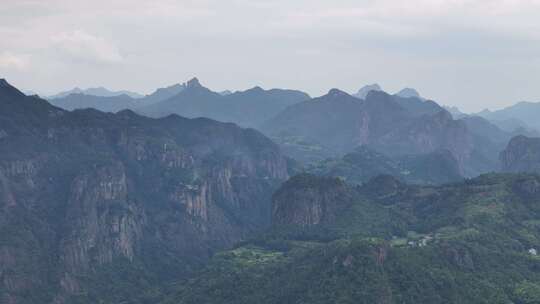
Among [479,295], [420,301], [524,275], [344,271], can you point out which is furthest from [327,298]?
[524,275]

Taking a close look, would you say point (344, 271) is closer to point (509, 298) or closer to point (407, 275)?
point (407, 275)

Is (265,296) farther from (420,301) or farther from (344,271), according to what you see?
(420,301)

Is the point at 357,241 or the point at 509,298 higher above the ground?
the point at 357,241

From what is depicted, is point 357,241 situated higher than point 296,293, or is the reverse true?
point 357,241

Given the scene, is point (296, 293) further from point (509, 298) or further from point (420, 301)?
point (509, 298)

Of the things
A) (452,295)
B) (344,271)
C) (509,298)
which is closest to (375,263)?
(344,271)

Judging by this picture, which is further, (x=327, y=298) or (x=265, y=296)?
(x=265, y=296)

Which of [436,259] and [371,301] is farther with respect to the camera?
[436,259]
